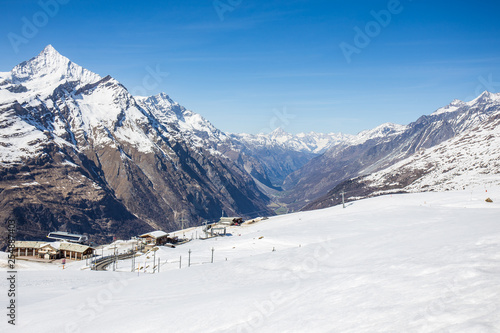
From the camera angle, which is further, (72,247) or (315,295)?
(72,247)

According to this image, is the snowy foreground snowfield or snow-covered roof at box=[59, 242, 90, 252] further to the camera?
snow-covered roof at box=[59, 242, 90, 252]

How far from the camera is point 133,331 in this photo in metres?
16.0

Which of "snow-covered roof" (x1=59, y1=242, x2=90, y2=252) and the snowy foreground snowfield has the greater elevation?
the snowy foreground snowfield

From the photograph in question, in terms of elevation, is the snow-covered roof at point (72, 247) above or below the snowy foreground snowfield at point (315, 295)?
below

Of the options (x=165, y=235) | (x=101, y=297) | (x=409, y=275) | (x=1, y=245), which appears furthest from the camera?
(x=1, y=245)

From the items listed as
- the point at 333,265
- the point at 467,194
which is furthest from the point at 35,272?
the point at 467,194

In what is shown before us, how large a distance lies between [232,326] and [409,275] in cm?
959

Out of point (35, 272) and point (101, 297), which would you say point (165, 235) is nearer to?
point (35, 272)

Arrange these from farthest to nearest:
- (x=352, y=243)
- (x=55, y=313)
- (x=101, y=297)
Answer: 1. (x=352, y=243)
2. (x=101, y=297)
3. (x=55, y=313)

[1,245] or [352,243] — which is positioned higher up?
[352,243]

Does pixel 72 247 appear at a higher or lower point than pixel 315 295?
lower

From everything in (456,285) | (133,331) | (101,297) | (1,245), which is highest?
(456,285)

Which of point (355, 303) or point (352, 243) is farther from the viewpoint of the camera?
point (352, 243)

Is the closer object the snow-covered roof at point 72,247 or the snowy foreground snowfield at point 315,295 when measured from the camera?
the snowy foreground snowfield at point 315,295
